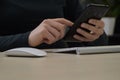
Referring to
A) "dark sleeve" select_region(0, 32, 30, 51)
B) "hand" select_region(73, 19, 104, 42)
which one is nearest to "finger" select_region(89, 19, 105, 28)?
"hand" select_region(73, 19, 104, 42)

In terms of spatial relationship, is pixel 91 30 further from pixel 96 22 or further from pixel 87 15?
pixel 87 15

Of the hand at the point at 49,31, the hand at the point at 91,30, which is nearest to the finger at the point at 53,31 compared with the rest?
the hand at the point at 49,31

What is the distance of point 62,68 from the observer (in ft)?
2.49

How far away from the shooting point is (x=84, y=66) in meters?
0.79

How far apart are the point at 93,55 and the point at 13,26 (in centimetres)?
51

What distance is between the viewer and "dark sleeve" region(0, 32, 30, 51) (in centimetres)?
108

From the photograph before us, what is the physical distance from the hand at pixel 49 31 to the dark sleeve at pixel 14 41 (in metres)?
0.03

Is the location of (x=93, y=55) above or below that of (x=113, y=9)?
above

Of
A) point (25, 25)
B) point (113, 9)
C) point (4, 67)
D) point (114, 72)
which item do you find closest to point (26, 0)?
point (25, 25)

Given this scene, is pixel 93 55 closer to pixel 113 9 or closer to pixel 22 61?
pixel 22 61

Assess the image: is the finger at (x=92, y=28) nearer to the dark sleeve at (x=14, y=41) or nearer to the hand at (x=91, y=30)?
the hand at (x=91, y=30)

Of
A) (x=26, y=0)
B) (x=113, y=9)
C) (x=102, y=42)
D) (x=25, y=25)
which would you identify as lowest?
(x=113, y=9)

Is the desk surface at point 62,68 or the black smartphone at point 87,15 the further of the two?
the black smartphone at point 87,15

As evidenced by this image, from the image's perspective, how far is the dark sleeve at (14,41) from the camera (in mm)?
1080
